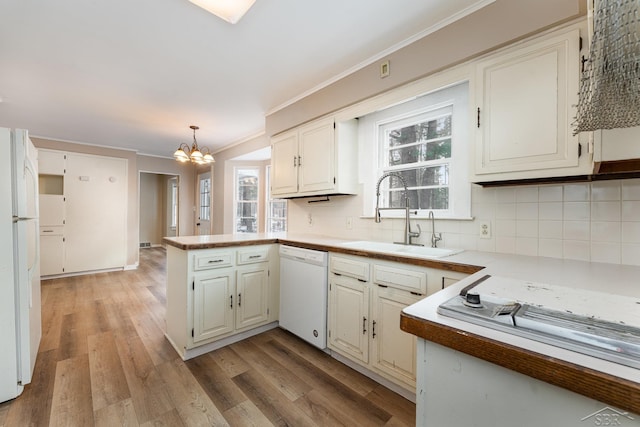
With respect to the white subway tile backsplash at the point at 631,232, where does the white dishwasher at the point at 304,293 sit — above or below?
below

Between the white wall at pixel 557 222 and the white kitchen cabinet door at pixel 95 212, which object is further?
the white kitchen cabinet door at pixel 95 212

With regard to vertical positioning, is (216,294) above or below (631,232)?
below

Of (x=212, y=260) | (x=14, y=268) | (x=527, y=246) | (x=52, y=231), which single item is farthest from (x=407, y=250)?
(x=52, y=231)

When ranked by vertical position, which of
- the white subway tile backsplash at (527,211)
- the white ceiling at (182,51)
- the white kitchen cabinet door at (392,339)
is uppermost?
the white ceiling at (182,51)

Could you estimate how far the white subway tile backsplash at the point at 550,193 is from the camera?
1583 millimetres

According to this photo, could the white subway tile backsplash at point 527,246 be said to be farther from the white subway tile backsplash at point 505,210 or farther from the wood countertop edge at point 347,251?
the wood countertop edge at point 347,251

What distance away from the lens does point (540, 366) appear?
1.77 ft

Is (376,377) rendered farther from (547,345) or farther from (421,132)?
(421,132)

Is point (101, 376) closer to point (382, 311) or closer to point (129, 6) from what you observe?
point (382, 311)

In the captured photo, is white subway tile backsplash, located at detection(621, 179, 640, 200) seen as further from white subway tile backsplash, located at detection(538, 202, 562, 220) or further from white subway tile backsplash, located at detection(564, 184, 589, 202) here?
white subway tile backsplash, located at detection(538, 202, 562, 220)

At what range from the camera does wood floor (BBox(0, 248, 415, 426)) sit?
154 cm

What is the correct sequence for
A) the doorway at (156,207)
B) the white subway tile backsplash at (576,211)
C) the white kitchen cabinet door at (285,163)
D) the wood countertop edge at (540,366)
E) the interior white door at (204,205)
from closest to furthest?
the wood countertop edge at (540,366) → the white subway tile backsplash at (576,211) → the white kitchen cabinet door at (285,163) → the interior white door at (204,205) → the doorway at (156,207)

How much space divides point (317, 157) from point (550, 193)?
183 cm

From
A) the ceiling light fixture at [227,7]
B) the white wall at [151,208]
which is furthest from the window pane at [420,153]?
the white wall at [151,208]
